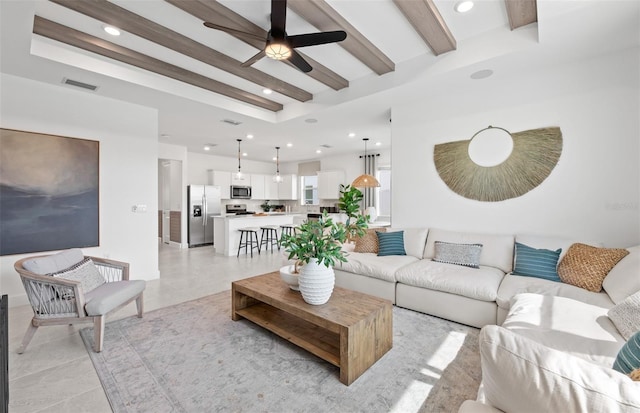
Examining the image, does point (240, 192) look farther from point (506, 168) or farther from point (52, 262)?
point (506, 168)

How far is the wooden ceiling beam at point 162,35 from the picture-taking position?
7.83 feet

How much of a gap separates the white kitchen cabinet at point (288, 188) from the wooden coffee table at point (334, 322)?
708 centimetres

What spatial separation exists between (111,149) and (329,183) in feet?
18.8

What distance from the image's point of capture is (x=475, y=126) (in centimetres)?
367

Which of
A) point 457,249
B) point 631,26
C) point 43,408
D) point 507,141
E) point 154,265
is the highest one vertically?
point 631,26

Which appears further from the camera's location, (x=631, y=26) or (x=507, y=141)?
(x=507, y=141)

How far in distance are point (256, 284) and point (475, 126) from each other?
3390 millimetres

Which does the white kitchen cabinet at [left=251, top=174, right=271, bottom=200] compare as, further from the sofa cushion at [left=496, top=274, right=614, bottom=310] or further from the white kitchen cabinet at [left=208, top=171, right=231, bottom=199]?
the sofa cushion at [left=496, top=274, right=614, bottom=310]

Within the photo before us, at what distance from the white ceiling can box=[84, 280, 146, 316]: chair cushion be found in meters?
2.39

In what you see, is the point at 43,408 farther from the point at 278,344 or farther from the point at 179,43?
the point at 179,43

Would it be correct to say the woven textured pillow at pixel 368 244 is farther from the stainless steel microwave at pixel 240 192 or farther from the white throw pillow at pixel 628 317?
the stainless steel microwave at pixel 240 192

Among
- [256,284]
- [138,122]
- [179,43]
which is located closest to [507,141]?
[256,284]

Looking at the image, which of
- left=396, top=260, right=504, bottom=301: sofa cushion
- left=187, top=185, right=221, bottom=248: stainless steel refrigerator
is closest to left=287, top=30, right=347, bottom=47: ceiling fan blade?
left=396, top=260, right=504, bottom=301: sofa cushion

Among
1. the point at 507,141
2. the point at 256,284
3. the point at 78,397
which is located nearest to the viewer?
the point at 78,397
